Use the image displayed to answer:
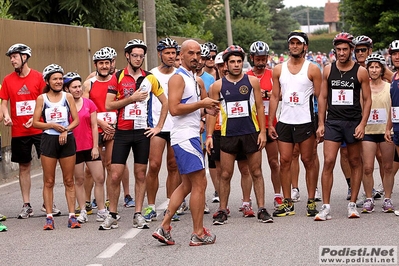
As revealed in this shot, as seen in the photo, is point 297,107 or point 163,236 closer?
point 163,236

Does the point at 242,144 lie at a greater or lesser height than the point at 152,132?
lesser

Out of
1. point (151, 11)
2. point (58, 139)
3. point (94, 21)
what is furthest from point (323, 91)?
point (94, 21)

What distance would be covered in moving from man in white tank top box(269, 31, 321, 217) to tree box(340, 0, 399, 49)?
25.7 metres

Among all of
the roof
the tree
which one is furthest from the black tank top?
the roof

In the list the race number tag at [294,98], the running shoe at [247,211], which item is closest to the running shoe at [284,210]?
the running shoe at [247,211]

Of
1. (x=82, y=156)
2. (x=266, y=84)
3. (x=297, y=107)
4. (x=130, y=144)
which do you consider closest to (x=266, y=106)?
(x=266, y=84)

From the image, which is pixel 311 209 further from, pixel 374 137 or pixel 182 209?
pixel 182 209

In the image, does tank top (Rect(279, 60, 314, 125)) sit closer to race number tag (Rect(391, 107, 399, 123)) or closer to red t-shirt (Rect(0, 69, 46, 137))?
race number tag (Rect(391, 107, 399, 123))

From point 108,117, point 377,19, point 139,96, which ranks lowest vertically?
point 108,117

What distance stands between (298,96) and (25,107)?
3948mm

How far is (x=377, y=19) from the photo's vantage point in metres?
39.3

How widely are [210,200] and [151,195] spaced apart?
2.06m

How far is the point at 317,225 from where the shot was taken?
11359 millimetres

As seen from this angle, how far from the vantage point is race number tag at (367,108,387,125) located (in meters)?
12.7
